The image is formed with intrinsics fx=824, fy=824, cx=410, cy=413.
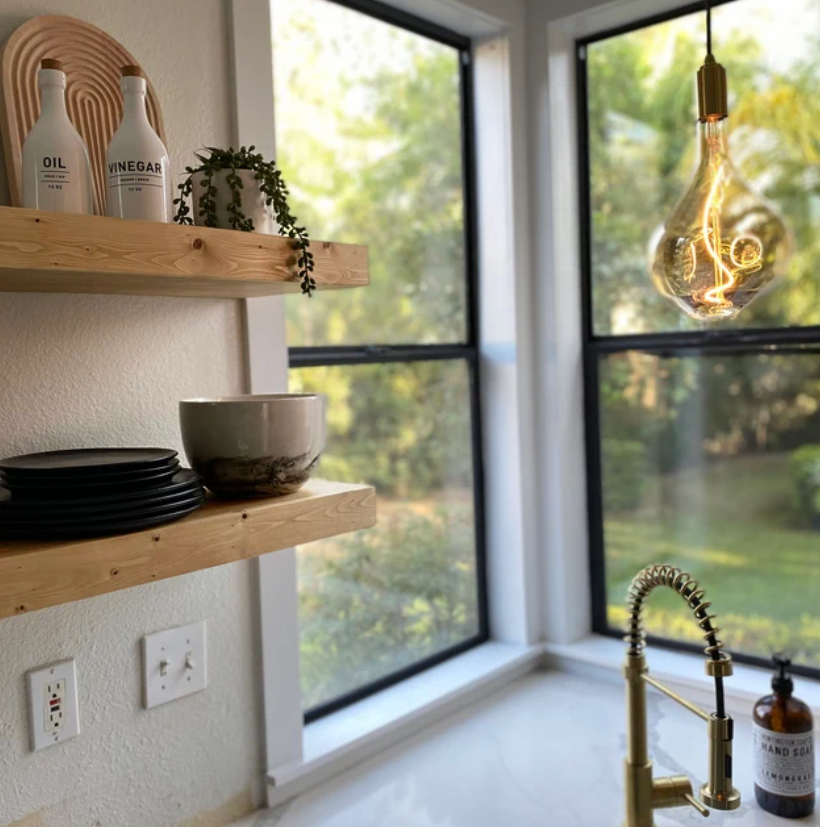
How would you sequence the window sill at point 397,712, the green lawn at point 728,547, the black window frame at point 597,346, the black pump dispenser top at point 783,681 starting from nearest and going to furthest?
the black pump dispenser top at point 783,681, the window sill at point 397,712, the black window frame at point 597,346, the green lawn at point 728,547

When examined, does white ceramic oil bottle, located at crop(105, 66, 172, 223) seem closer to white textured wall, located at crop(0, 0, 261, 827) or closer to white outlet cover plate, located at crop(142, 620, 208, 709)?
white textured wall, located at crop(0, 0, 261, 827)

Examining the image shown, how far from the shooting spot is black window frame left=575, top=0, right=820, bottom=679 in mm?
1729

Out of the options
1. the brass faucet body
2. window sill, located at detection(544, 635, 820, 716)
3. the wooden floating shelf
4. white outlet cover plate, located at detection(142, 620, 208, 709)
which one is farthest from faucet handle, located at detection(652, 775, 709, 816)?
white outlet cover plate, located at detection(142, 620, 208, 709)

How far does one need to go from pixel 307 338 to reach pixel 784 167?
129cm

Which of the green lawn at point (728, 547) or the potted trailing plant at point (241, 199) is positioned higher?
the potted trailing plant at point (241, 199)

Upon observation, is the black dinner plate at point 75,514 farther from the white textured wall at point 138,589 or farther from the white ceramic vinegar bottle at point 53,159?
the white ceramic vinegar bottle at point 53,159

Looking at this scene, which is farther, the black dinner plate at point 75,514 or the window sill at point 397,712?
the window sill at point 397,712

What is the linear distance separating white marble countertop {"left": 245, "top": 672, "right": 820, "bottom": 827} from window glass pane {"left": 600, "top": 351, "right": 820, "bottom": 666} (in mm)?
341

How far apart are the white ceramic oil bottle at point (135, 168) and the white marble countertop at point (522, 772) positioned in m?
0.93

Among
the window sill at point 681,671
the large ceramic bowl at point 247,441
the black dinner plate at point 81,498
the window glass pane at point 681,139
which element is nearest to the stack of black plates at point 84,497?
the black dinner plate at point 81,498

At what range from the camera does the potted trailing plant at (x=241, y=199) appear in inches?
39.2

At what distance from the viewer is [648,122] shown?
78.1 inches

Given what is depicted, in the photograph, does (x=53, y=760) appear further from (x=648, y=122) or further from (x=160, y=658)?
(x=648, y=122)

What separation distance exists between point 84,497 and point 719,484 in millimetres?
1619
